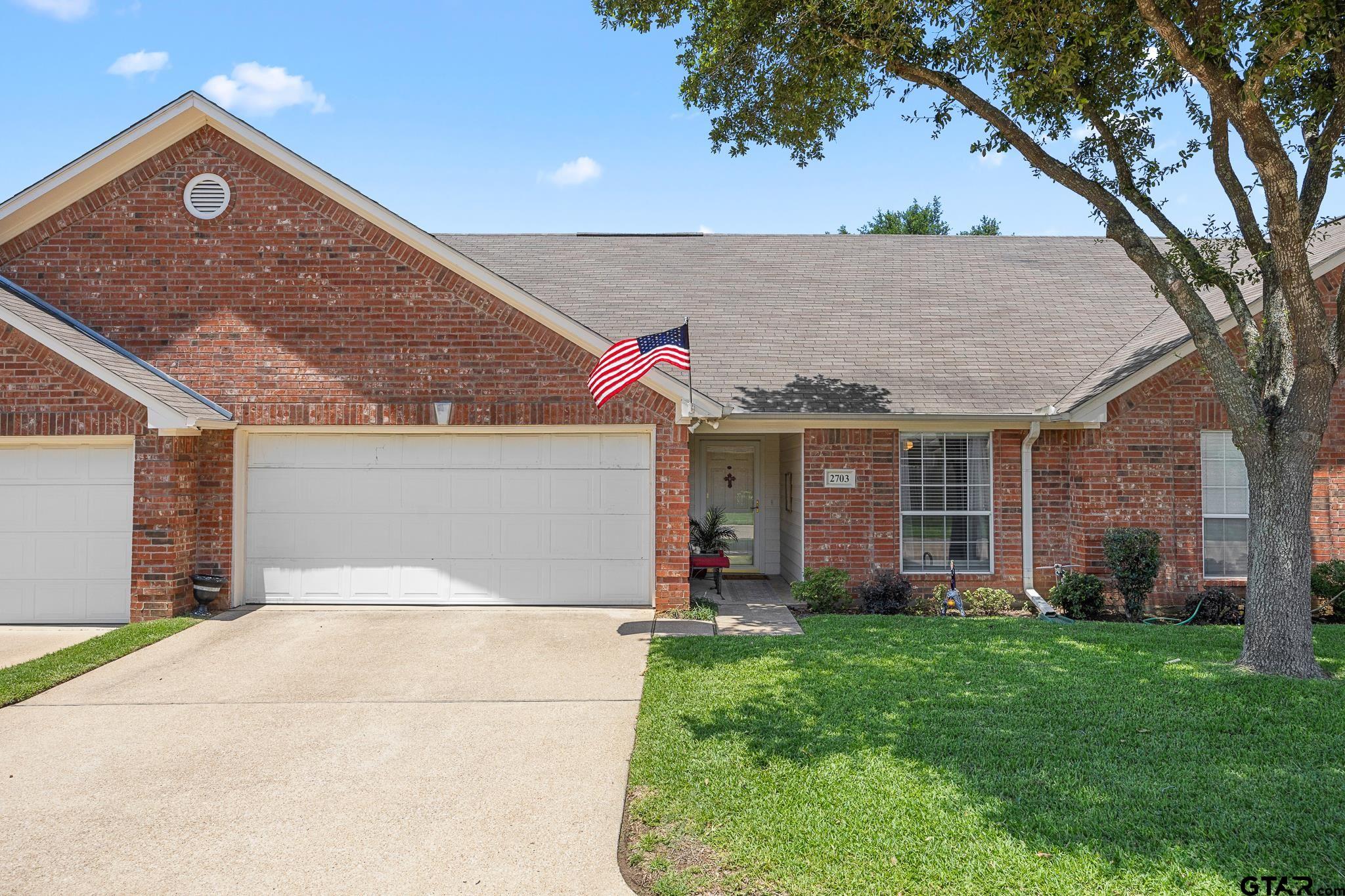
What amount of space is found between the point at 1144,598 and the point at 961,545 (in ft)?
7.26

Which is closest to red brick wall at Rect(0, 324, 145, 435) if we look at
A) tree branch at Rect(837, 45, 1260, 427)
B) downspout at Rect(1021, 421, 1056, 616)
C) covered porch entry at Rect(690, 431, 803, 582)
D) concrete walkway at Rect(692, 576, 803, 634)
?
concrete walkway at Rect(692, 576, 803, 634)

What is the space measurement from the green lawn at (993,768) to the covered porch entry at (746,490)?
5563 millimetres

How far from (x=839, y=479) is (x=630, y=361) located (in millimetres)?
3491

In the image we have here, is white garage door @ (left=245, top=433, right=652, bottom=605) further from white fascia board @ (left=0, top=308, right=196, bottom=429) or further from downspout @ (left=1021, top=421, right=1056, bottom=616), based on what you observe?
downspout @ (left=1021, top=421, right=1056, bottom=616)

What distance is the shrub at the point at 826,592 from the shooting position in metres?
10.4

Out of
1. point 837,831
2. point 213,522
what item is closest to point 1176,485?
point 837,831

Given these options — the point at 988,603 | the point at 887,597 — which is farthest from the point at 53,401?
the point at 988,603

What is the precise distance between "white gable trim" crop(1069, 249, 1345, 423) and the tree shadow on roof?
235cm

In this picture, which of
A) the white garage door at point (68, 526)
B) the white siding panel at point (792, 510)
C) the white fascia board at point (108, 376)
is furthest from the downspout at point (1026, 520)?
the white garage door at point (68, 526)

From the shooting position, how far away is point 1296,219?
7.07 meters

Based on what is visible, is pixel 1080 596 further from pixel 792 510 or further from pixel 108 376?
pixel 108 376

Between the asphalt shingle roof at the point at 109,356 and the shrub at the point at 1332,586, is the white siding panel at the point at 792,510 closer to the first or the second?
the shrub at the point at 1332,586

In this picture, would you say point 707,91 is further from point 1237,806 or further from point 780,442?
point 1237,806

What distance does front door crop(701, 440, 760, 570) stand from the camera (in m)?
13.7
